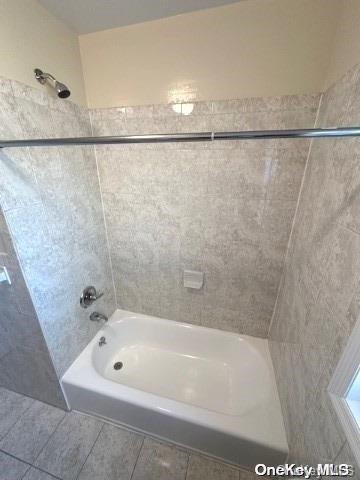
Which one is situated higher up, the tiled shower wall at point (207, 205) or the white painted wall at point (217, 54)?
the white painted wall at point (217, 54)

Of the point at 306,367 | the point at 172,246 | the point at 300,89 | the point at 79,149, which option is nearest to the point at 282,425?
the point at 306,367

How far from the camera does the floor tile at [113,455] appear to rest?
1.04 meters

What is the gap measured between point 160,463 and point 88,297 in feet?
3.38

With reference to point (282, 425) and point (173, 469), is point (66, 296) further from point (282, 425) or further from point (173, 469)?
point (282, 425)

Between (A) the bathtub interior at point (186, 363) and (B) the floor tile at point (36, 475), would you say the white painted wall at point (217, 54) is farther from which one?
(B) the floor tile at point (36, 475)

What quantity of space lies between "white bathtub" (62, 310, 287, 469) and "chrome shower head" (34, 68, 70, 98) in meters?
1.57

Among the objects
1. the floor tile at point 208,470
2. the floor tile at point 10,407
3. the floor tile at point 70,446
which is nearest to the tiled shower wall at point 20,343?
the floor tile at point 10,407

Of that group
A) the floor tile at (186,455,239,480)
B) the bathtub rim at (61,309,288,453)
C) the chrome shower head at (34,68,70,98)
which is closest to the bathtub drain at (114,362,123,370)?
the bathtub rim at (61,309,288,453)

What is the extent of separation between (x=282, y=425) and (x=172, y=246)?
46.2 inches

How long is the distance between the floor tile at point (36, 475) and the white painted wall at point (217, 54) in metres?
2.12

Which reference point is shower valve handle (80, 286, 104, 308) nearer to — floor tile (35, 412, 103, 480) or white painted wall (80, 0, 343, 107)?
A: floor tile (35, 412, 103, 480)

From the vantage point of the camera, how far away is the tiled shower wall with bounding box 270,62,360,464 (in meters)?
0.63

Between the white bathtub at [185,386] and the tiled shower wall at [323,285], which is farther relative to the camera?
the white bathtub at [185,386]

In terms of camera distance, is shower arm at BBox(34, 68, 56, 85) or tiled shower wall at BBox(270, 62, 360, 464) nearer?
tiled shower wall at BBox(270, 62, 360, 464)
